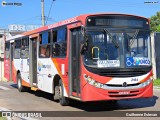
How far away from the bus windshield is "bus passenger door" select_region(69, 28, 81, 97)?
56 centimetres

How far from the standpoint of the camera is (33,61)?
1764 cm

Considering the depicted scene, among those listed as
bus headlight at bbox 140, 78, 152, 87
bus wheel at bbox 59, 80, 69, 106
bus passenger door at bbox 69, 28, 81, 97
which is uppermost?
bus passenger door at bbox 69, 28, 81, 97

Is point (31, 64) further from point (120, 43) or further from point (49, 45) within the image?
point (120, 43)

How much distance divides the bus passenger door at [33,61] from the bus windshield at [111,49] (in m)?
5.91

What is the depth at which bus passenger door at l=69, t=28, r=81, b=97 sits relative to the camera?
12125mm

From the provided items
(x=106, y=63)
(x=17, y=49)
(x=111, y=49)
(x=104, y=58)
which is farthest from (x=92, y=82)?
(x=17, y=49)

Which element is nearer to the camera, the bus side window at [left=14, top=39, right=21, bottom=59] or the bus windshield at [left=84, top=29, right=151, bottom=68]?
the bus windshield at [left=84, top=29, right=151, bottom=68]

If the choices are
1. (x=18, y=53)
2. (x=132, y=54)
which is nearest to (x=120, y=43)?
(x=132, y=54)

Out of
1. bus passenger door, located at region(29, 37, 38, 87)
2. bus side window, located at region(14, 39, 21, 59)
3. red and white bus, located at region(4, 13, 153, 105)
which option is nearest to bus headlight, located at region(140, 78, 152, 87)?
red and white bus, located at region(4, 13, 153, 105)

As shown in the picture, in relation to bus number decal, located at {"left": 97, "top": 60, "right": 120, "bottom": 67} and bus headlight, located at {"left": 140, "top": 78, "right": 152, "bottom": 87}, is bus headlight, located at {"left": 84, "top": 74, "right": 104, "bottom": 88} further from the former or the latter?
bus headlight, located at {"left": 140, "top": 78, "right": 152, "bottom": 87}

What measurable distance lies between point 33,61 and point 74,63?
557 centimetres

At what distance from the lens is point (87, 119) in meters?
10.5

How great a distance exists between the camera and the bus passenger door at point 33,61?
17.3 m

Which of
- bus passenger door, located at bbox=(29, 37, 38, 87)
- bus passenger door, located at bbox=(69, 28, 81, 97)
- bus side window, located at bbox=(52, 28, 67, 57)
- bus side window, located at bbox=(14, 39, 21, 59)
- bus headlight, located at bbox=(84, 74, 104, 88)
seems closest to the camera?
bus headlight, located at bbox=(84, 74, 104, 88)
